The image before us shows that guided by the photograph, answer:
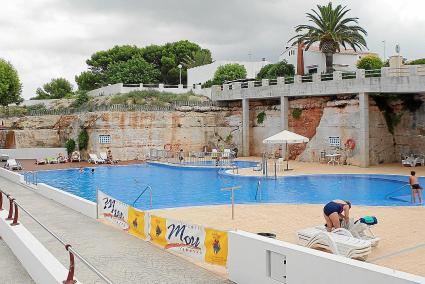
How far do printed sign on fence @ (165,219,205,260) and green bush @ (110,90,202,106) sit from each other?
94.7 feet

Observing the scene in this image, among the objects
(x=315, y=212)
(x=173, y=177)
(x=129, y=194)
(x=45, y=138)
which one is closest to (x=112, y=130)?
(x=45, y=138)

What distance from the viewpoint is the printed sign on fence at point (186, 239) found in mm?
9666

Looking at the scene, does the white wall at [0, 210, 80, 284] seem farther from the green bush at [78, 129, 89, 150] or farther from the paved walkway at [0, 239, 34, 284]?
the green bush at [78, 129, 89, 150]

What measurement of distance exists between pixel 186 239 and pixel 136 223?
8.81 feet

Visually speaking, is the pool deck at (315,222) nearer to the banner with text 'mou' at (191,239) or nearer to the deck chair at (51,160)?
the banner with text 'mou' at (191,239)

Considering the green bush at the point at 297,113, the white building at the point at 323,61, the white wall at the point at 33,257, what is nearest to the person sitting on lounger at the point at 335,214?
the white wall at the point at 33,257

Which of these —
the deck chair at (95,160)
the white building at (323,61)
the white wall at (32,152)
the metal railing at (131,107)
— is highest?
the white building at (323,61)

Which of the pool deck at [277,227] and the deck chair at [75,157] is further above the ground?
the deck chair at [75,157]

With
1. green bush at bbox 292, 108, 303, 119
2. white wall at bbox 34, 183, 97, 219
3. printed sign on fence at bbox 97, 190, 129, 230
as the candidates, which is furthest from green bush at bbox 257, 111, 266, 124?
printed sign on fence at bbox 97, 190, 129, 230

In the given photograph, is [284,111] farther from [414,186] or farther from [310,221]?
[310,221]

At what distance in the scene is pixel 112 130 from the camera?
3581 centimetres

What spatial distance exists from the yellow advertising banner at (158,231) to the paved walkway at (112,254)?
22cm

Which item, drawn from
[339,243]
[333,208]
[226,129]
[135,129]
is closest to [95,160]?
[135,129]

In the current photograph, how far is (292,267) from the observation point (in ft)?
23.2
